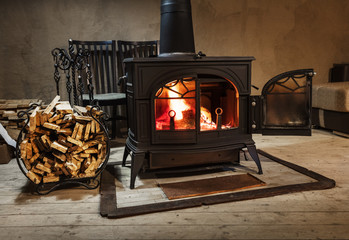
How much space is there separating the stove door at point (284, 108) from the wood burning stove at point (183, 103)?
41.2 inches

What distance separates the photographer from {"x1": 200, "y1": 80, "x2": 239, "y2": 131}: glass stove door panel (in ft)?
7.70

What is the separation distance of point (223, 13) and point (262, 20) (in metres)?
0.50

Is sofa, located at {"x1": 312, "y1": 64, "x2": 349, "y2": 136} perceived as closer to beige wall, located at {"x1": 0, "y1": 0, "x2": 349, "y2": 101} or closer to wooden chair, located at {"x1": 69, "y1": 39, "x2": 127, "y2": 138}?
beige wall, located at {"x1": 0, "y1": 0, "x2": 349, "y2": 101}

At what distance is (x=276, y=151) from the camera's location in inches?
117

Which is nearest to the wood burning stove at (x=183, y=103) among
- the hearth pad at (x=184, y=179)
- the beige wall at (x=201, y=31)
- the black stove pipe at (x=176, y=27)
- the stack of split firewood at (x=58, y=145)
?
the black stove pipe at (x=176, y=27)

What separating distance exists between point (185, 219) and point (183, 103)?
33.3 inches

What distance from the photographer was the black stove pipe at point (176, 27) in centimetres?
237

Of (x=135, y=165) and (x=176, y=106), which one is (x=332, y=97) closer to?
(x=176, y=106)

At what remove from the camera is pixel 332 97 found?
11.2ft

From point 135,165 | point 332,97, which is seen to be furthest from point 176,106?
point 332,97

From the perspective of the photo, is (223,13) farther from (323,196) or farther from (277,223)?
(277,223)

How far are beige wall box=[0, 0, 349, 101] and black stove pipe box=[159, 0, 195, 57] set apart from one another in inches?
53.9

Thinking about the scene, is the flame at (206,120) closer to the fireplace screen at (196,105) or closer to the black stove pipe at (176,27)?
the fireplace screen at (196,105)

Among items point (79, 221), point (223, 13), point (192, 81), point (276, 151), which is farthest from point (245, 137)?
point (223, 13)
